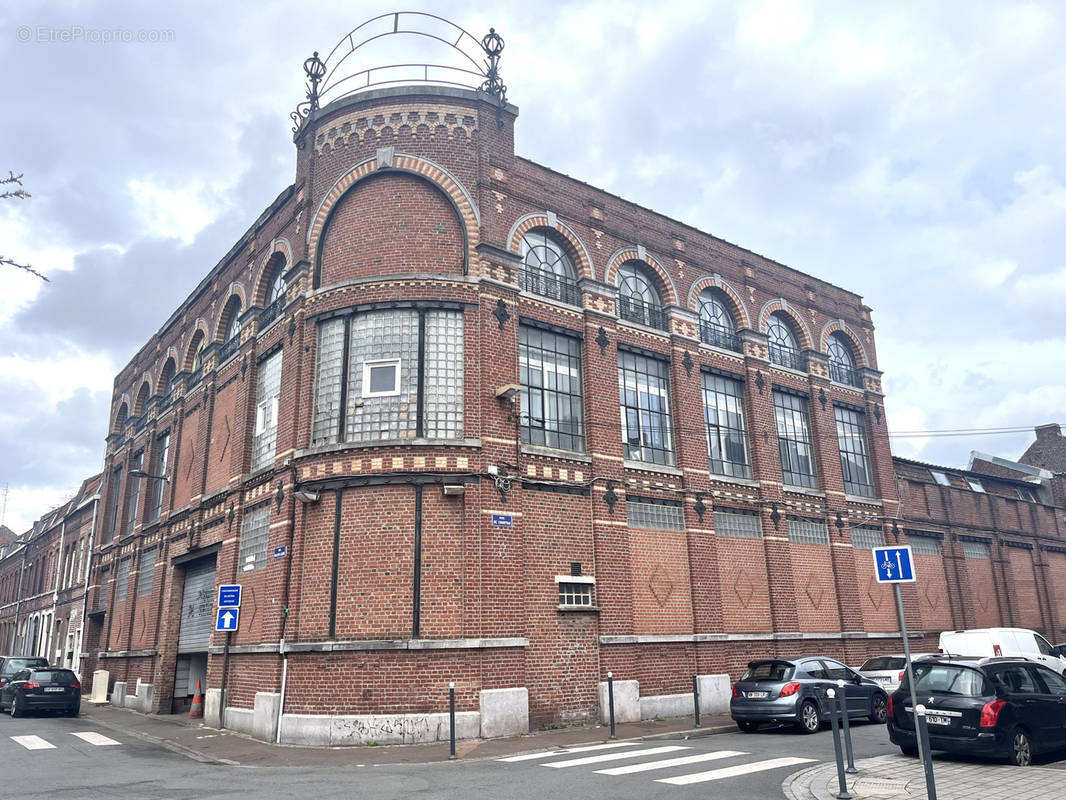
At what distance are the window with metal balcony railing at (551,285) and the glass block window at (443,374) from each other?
244cm

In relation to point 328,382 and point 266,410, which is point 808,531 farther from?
point 266,410

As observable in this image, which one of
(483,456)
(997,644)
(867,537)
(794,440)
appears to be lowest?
(997,644)

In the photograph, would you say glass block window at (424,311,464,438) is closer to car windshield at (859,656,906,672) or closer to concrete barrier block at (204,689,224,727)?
concrete barrier block at (204,689,224,727)

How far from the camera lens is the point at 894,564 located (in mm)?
9734

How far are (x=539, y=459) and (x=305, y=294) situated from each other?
6.85 meters

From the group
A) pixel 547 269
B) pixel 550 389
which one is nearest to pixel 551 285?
pixel 547 269

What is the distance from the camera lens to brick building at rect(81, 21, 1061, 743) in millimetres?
15734

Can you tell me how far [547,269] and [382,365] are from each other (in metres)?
5.24

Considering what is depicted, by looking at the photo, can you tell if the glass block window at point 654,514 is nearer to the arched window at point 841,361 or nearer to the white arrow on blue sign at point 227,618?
the white arrow on blue sign at point 227,618

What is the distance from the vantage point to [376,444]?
16188 millimetres

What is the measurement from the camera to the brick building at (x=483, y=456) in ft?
51.6

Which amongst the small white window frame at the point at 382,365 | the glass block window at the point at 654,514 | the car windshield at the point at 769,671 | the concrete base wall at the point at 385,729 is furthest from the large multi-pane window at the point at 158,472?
the car windshield at the point at 769,671

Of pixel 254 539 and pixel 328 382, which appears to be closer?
pixel 328 382

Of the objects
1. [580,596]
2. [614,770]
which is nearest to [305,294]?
[580,596]
